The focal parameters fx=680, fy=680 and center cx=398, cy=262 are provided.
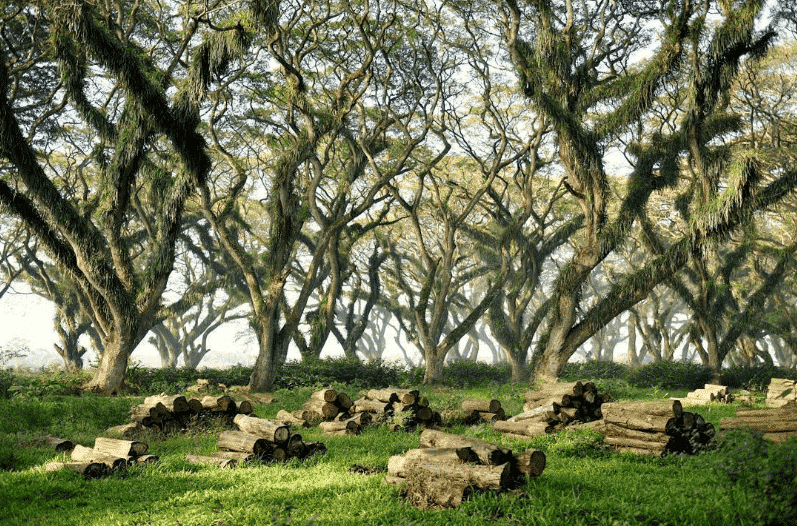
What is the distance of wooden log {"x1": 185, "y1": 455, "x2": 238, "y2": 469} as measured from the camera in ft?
32.6

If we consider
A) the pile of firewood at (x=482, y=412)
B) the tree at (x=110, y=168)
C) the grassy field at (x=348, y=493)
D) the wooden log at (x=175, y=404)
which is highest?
the tree at (x=110, y=168)

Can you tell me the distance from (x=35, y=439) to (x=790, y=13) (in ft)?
72.4

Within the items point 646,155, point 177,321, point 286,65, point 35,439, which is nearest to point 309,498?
point 35,439

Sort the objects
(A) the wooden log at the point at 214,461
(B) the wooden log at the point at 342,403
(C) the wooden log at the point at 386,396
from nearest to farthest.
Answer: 1. (A) the wooden log at the point at 214,461
2. (C) the wooden log at the point at 386,396
3. (B) the wooden log at the point at 342,403

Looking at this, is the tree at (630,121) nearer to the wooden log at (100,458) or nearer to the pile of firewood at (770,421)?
the pile of firewood at (770,421)

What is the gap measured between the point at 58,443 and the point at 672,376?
2149 cm

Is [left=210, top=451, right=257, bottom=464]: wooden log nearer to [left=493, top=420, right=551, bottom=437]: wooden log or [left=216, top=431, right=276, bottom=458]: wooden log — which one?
[left=216, top=431, right=276, bottom=458]: wooden log

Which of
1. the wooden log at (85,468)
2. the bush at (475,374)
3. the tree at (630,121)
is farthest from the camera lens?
the bush at (475,374)

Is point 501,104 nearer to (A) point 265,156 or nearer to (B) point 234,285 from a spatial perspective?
(A) point 265,156

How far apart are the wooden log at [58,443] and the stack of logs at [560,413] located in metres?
7.42

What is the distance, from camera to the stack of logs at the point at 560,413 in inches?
479

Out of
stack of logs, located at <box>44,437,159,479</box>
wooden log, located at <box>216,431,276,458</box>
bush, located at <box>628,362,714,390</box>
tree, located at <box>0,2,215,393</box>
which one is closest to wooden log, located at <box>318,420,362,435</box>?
wooden log, located at <box>216,431,276,458</box>

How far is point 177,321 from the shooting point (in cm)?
3975

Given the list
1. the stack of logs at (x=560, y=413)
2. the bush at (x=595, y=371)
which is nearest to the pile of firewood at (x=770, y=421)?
the stack of logs at (x=560, y=413)
